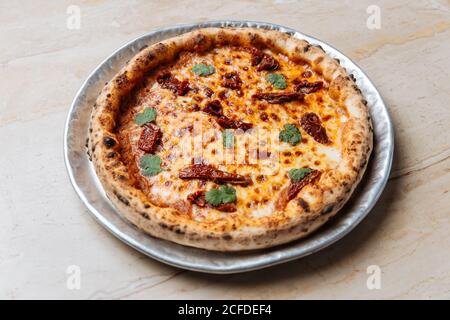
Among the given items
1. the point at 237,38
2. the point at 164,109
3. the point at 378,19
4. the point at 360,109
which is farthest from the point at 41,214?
the point at 378,19

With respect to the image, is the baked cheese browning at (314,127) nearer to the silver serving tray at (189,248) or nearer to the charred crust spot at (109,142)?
the silver serving tray at (189,248)

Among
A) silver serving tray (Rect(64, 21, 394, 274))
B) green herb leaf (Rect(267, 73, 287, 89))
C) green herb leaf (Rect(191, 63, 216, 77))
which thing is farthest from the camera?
green herb leaf (Rect(191, 63, 216, 77))

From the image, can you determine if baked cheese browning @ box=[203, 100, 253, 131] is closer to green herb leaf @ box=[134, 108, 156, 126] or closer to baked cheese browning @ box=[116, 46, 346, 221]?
baked cheese browning @ box=[116, 46, 346, 221]

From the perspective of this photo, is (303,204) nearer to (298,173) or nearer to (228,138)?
(298,173)

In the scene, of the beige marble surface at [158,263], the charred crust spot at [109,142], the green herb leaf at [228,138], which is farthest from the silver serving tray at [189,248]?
the green herb leaf at [228,138]

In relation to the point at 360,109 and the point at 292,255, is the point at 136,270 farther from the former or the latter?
the point at 360,109

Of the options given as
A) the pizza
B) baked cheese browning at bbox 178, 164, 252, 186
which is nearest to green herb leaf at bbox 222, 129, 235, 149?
the pizza
